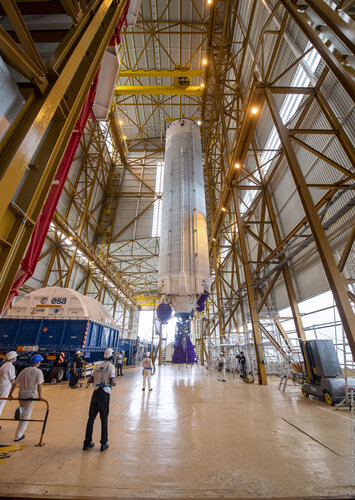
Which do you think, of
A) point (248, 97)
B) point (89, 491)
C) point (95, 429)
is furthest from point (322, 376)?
point (248, 97)

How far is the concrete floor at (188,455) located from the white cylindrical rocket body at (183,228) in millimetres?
5056

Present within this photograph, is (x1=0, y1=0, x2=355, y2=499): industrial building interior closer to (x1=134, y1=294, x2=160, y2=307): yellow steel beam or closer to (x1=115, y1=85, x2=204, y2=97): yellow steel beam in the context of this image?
(x1=115, y1=85, x2=204, y2=97): yellow steel beam

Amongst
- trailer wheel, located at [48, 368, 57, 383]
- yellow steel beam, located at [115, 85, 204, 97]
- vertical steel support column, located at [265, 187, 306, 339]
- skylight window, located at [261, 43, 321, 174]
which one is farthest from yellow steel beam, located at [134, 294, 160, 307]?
skylight window, located at [261, 43, 321, 174]

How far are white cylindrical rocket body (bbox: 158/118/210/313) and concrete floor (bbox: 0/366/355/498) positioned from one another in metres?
5.06

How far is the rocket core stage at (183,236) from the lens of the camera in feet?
32.7

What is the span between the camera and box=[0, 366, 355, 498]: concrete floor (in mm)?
2260

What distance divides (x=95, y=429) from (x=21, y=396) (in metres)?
1.50

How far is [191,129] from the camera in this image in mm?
14078

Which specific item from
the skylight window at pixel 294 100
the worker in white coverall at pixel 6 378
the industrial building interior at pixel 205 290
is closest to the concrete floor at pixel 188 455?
the industrial building interior at pixel 205 290

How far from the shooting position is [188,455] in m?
3.00

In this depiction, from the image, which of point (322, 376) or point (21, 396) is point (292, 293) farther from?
point (21, 396)

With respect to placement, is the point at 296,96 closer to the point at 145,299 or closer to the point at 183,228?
the point at 183,228

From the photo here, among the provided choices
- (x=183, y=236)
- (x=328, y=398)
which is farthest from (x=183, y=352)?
(x=328, y=398)

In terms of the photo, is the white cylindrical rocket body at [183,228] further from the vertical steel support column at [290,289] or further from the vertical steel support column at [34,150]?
the vertical steel support column at [34,150]
